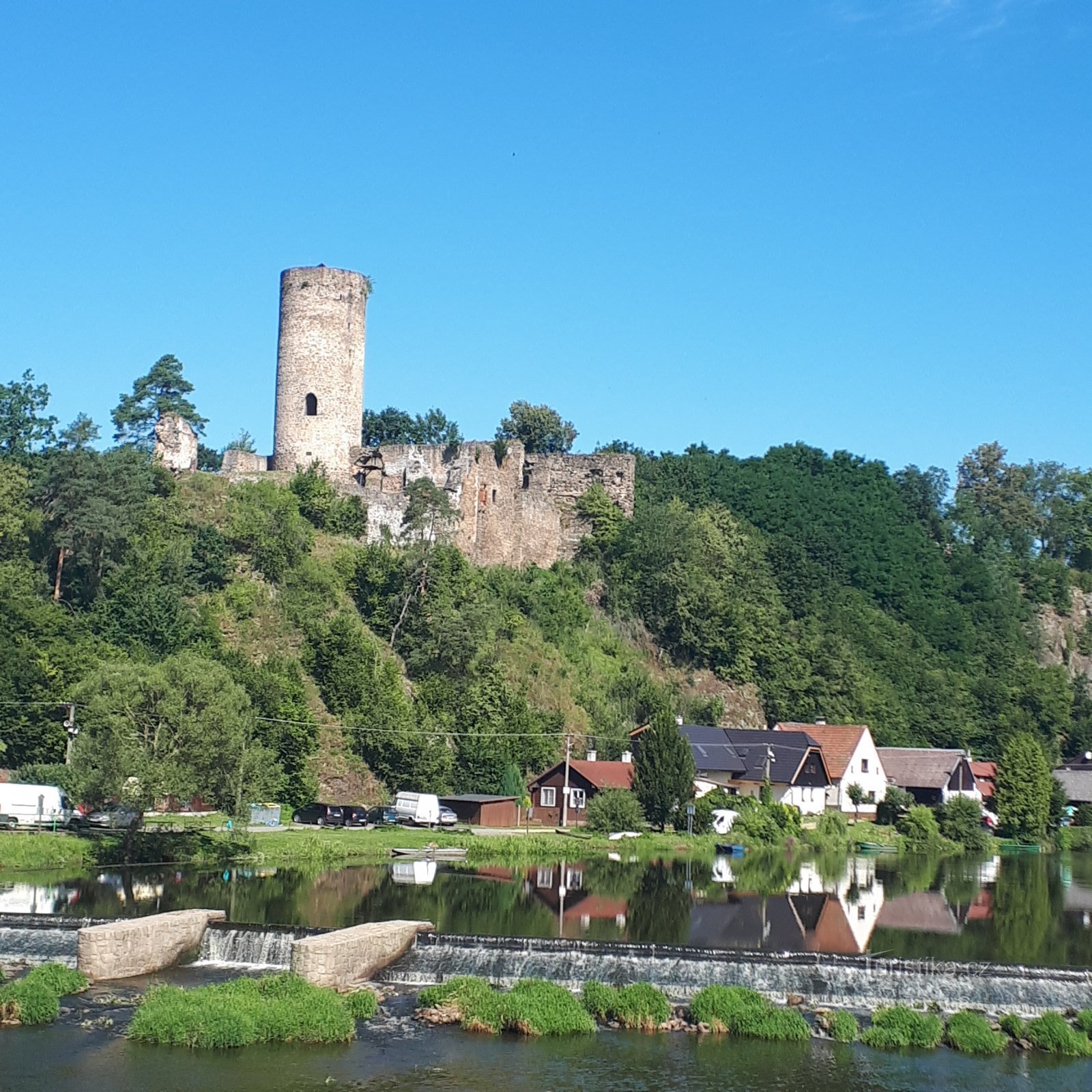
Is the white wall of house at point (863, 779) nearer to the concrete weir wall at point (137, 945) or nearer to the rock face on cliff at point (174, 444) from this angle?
the rock face on cliff at point (174, 444)

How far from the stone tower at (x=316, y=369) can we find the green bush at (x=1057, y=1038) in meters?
45.6

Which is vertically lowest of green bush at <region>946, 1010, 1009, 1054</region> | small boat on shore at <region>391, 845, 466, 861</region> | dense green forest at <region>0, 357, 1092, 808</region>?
green bush at <region>946, 1010, 1009, 1054</region>

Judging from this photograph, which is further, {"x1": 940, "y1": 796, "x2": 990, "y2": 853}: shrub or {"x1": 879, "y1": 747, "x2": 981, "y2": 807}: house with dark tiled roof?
{"x1": 879, "y1": 747, "x2": 981, "y2": 807}: house with dark tiled roof

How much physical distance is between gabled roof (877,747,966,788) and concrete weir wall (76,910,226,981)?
46946 mm

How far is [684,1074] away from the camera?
72.0 ft

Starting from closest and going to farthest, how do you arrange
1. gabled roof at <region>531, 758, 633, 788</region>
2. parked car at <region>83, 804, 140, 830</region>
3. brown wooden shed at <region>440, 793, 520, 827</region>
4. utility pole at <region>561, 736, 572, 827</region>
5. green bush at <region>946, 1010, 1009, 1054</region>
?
green bush at <region>946, 1010, 1009, 1054</region> < parked car at <region>83, 804, 140, 830</region> < brown wooden shed at <region>440, 793, 520, 827</region> < utility pole at <region>561, 736, 572, 827</region> < gabled roof at <region>531, 758, 633, 788</region>

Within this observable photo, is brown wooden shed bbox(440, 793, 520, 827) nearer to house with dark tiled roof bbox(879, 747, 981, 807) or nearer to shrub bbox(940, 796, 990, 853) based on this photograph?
shrub bbox(940, 796, 990, 853)

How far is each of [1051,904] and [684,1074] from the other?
912 inches

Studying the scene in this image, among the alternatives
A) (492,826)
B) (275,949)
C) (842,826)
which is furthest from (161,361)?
(275,949)

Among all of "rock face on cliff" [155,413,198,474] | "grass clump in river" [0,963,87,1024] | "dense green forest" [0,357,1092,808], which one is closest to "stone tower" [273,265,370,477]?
"dense green forest" [0,357,1092,808]

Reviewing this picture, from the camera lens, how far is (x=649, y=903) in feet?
123

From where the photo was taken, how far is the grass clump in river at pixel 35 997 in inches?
925

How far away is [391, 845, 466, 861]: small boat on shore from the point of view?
44219 millimetres

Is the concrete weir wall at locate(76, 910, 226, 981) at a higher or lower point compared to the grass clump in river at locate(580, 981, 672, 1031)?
higher
